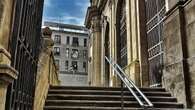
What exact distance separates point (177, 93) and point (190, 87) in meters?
0.62

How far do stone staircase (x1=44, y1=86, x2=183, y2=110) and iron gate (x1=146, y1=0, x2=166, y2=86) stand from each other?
2.22m

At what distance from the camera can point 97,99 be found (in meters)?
7.88

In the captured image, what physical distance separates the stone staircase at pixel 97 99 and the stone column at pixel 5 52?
3.81 metres

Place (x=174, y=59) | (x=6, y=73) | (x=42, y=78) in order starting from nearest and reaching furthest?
1. (x=6, y=73)
2. (x=42, y=78)
3. (x=174, y=59)

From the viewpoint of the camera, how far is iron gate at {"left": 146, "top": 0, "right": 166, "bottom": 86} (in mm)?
10742

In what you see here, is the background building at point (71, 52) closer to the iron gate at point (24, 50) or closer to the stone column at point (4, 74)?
the iron gate at point (24, 50)

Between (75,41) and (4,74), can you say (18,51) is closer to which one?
(4,74)

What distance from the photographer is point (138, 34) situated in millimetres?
12844

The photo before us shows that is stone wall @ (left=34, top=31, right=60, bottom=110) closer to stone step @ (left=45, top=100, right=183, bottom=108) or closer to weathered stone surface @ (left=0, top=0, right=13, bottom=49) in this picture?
stone step @ (left=45, top=100, right=183, bottom=108)

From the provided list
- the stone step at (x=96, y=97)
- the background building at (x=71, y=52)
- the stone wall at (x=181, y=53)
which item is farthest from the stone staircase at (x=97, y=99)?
the background building at (x=71, y=52)

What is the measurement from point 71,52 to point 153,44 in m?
44.8

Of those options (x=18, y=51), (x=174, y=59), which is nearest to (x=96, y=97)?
(x=174, y=59)

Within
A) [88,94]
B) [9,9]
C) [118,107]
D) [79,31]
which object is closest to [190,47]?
[118,107]

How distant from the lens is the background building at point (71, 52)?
52544mm
